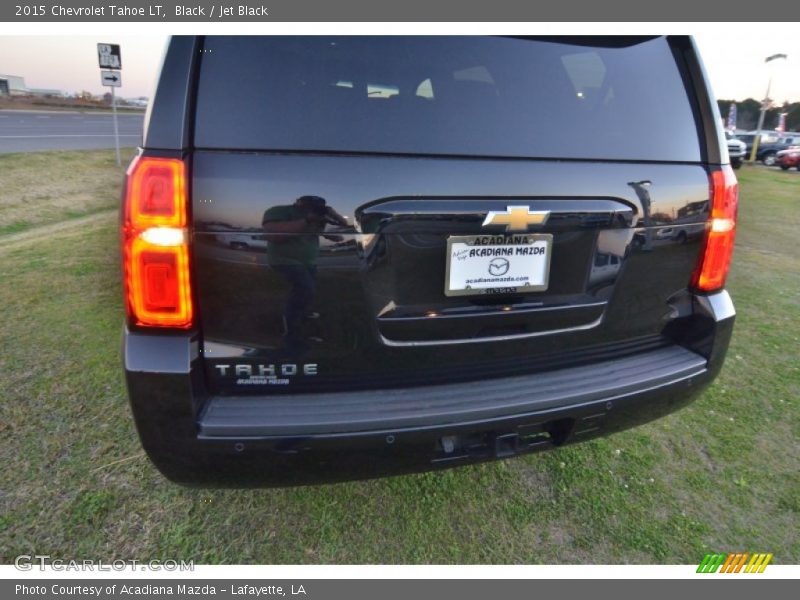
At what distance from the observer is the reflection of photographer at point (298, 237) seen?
1450mm

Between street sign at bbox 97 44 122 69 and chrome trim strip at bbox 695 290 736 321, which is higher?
street sign at bbox 97 44 122 69

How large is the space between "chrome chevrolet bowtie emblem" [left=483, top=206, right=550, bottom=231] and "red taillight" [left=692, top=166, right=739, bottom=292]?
77 centimetres

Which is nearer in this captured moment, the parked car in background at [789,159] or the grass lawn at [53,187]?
the grass lawn at [53,187]

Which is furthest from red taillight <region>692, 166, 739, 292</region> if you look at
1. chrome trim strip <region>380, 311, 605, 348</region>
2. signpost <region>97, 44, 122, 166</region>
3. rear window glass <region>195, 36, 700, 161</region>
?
signpost <region>97, 44, 122, 166</region>

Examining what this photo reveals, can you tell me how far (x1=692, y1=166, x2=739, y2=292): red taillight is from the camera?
1.94 m

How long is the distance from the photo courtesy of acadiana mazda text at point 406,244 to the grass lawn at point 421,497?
1.73ft

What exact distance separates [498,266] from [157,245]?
1023 millimetres

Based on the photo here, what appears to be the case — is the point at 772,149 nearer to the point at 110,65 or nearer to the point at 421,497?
the point at 110,65

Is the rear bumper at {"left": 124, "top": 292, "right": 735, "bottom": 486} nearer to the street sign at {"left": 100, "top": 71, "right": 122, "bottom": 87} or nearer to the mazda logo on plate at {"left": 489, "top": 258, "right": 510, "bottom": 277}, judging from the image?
the mazda logo on plate at {"left": 489, "top": 258, "right": 510, "bottom": 277}

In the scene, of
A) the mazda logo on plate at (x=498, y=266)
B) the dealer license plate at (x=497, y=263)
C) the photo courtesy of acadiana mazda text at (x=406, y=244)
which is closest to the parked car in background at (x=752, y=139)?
the photo courtesy of acadiana mazda text at (x=406, y=244)

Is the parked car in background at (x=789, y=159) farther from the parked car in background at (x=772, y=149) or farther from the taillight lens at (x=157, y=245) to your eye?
the taillight lens at (x=157, y=245)

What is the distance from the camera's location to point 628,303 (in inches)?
76.1

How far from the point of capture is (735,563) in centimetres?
204

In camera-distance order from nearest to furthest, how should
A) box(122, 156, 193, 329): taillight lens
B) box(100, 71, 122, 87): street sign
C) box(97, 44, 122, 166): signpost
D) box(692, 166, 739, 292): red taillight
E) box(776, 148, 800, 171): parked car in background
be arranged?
1. box(122, 156, 193, 329): taillight lens
2. box(692, 166, 739, 292): red taillight
3. box(97, 44, 122, 166): signpost
4. box(100, 71, 122, 87): street sign
5. box(776, 148, 800, 171): parked car in background
